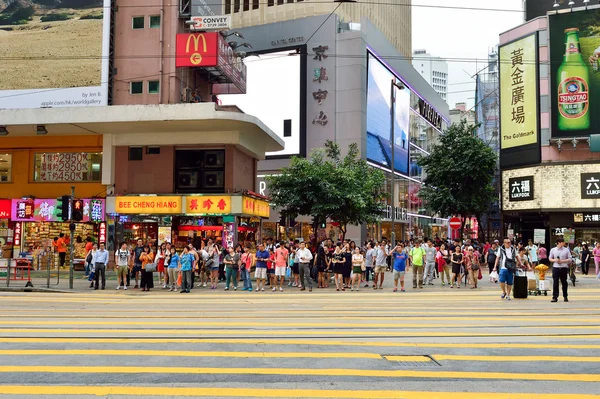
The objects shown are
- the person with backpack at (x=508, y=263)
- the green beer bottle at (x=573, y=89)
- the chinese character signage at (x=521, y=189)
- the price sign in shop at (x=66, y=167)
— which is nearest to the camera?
the person with backpack at (x=508, y=263)

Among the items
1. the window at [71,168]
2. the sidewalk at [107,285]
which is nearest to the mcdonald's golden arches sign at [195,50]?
the window at [71,168]

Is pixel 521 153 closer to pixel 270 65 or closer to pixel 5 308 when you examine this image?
pixel 270 65

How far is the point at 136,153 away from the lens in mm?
30375

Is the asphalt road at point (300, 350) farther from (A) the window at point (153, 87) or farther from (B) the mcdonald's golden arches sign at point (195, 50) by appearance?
(B) the mcdonald's golden arches sign at point (195, 50)

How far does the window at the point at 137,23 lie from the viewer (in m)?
31.7

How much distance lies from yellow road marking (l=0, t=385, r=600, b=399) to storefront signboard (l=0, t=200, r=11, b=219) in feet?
83.8

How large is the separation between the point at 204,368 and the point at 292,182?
66.6 ft

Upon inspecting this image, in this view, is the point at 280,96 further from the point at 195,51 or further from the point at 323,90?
the point at 195,51

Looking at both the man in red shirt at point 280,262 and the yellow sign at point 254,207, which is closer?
the man in red shirt at point 280,262

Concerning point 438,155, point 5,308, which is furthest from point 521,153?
→ point 5,308

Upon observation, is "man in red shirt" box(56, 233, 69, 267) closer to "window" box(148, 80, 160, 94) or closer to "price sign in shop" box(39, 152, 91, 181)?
"price sign in shop" box(39, 152, 91, 181)

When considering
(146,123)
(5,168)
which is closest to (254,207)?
(146,123)

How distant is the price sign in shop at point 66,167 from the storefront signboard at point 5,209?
6.54ft

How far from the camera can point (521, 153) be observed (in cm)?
4119
